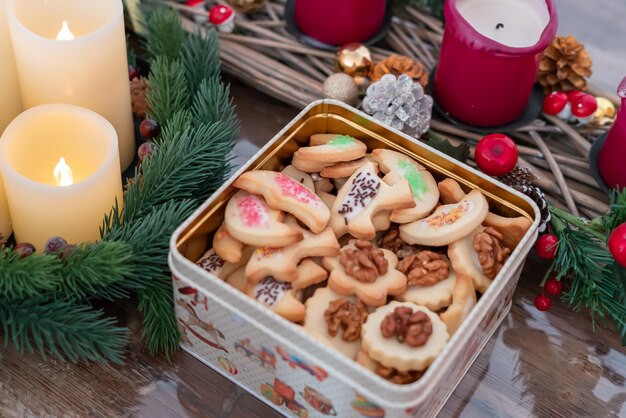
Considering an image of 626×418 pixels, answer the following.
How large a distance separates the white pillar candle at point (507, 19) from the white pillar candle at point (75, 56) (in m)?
0.39

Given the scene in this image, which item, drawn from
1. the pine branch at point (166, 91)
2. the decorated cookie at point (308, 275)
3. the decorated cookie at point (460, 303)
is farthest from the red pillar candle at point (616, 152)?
the pine branch at point (166, 91)

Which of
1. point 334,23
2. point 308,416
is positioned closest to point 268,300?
point 308,416

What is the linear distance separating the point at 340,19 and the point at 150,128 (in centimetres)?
29

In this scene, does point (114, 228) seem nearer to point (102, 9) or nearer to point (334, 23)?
point (102, 9)

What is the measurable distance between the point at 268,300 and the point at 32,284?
0.21 meters

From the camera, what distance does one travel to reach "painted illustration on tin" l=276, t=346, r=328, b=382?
28.1 inches

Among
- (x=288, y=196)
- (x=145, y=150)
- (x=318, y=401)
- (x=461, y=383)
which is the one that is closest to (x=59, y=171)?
(x=145, y=150)

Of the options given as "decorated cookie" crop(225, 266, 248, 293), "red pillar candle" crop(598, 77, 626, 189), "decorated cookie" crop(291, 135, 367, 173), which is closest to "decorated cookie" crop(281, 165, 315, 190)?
"decorated cookie" crop(291, 135, 367, 173)

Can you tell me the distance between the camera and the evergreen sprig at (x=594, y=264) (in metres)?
0.84

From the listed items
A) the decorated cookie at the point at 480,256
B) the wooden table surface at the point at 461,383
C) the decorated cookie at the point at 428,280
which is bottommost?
the wooden table surface at the point at 461,383

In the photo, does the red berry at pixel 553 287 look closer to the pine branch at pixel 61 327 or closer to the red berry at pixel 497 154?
the red berry at pixel 497 154

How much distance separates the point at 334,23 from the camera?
1.07m

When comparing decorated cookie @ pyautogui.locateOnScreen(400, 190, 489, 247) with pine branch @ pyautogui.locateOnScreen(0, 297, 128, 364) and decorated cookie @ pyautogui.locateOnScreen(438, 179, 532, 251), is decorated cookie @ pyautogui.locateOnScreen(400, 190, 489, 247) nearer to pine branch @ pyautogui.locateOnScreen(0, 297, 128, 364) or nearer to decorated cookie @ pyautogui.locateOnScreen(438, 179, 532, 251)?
decorated cookie @ pyautogui.locateOnScreen(438, 179, 532, 251)

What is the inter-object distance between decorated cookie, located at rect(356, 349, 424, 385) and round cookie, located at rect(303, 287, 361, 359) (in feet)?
0.05
